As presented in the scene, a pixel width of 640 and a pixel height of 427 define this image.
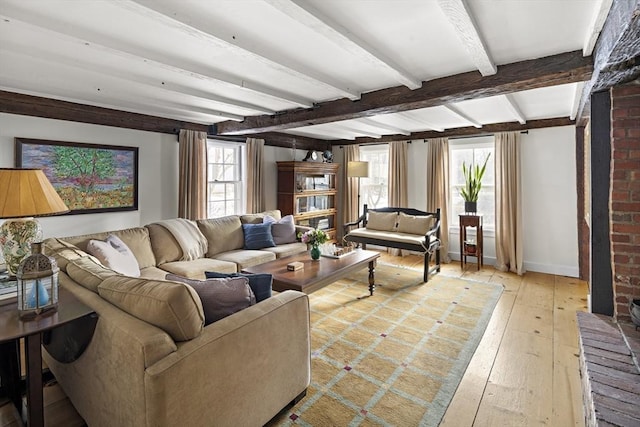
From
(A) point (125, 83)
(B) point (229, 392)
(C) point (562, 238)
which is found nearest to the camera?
(B) point (229, 392)

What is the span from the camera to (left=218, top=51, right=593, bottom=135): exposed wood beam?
7.60 ft

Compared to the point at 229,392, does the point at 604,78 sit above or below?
above

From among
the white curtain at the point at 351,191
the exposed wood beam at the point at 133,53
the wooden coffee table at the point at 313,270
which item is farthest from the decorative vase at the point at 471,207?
the exposed wood beam at the point at 133,53

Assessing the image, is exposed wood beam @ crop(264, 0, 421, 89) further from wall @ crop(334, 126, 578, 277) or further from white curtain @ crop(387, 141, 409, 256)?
white curtain @ crop(387, 141, 409, 256)

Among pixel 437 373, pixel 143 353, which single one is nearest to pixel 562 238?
pixel 437 373

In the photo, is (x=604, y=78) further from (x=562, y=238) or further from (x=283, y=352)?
(x=562, y=238)

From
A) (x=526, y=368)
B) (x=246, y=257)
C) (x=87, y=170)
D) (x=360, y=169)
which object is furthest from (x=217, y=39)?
(x=360, y=169)

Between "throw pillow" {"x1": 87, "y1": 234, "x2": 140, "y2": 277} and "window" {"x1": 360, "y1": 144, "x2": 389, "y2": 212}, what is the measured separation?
4548 millimetres

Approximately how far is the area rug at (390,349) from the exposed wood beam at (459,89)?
2.08 metres

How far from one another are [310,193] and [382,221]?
1.47 metres

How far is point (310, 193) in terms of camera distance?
6168 mm

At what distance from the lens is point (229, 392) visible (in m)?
1.57

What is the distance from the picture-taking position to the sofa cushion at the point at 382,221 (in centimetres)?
545

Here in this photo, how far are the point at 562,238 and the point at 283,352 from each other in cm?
477
